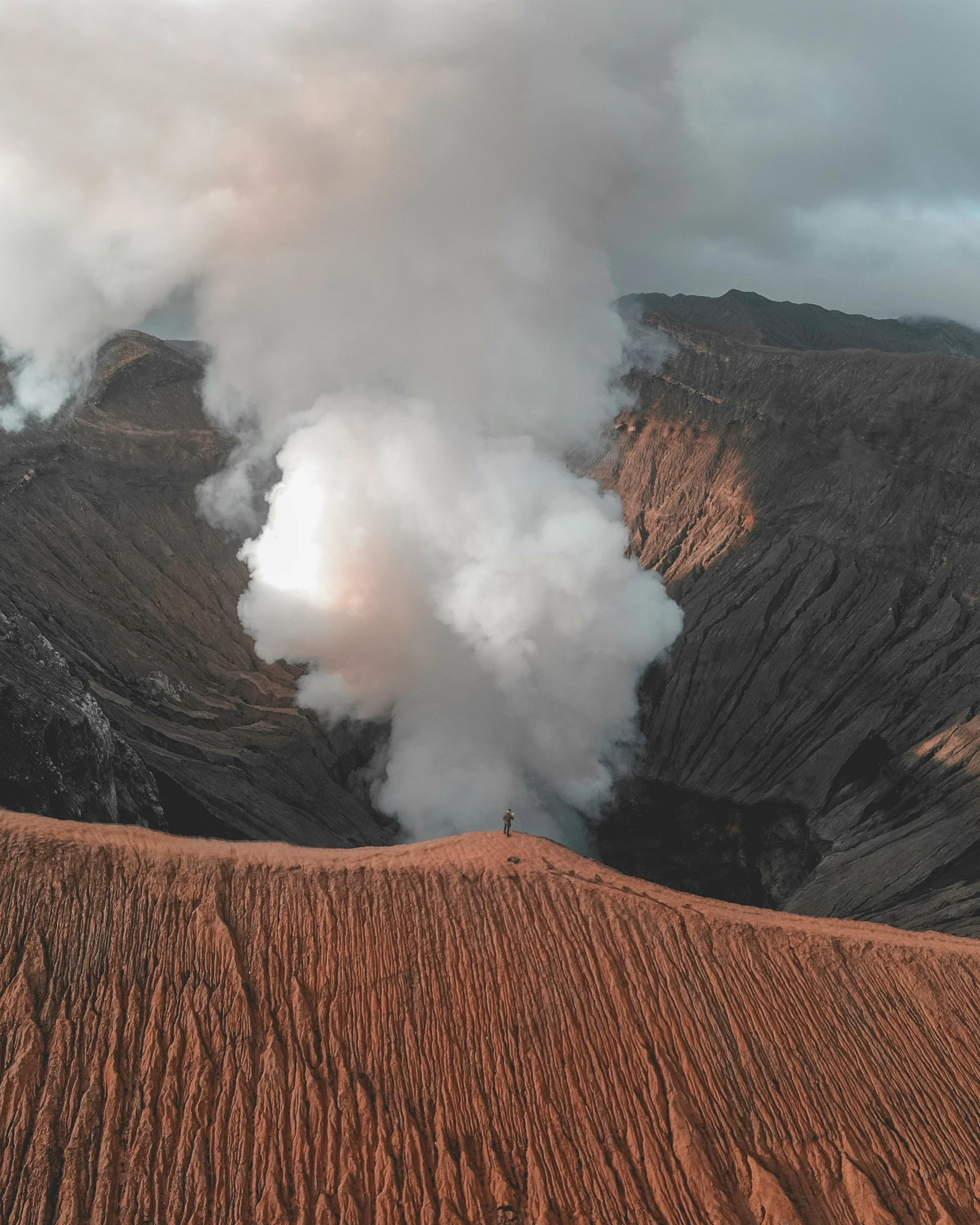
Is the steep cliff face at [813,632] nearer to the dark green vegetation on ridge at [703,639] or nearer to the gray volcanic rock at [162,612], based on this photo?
the dark green vegetation on ridge at [703,639]

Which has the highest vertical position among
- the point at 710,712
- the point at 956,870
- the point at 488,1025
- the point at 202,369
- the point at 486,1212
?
the point at 202,369

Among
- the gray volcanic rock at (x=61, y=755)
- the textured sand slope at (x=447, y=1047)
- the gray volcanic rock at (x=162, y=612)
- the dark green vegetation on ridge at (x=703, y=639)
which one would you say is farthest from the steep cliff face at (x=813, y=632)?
the gray volcanic rock at (x=61, y=755)

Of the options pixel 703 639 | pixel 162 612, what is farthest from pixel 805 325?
pixel 162 612

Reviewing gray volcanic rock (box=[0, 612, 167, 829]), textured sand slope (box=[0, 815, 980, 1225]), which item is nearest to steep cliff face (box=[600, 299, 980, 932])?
textured sand slope (box=[0, 815, 980, 1225])

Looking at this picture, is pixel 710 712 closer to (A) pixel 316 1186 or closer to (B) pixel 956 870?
(B) pixel 956 870

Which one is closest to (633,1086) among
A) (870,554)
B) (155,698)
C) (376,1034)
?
(376,1034)

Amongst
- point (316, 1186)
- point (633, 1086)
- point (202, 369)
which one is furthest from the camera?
point (202, 369)
